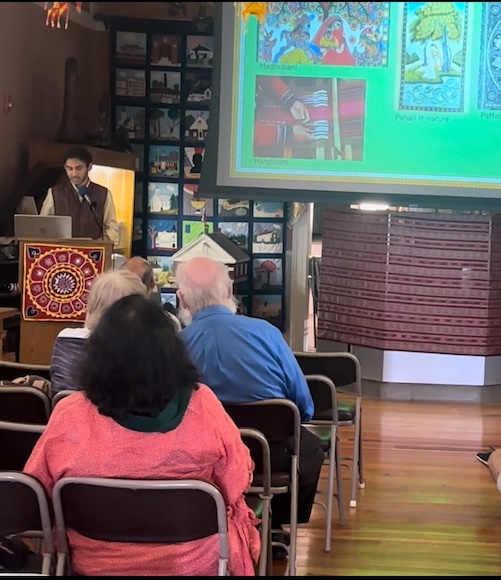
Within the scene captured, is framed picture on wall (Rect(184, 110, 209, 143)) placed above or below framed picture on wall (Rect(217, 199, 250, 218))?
above

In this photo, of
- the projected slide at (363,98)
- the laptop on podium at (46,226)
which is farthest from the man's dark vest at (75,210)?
the projected slide at (363,98)

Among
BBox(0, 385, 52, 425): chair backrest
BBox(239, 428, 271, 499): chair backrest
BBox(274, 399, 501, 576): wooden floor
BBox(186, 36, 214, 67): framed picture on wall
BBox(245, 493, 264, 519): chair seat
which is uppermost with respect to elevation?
BBox(186, 36, 214, 67): framed picture on wall

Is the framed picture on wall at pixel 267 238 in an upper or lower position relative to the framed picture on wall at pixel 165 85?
lower

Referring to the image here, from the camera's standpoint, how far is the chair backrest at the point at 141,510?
5.73ft

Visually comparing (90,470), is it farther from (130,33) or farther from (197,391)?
(130,33)

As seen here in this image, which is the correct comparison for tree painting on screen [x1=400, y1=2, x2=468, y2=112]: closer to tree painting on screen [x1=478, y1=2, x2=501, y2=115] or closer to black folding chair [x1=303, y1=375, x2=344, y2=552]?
tree painting on screen [x1=478, y1=2, x2=501, y2=115]

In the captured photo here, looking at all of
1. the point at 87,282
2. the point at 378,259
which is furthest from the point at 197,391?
the point at 378,259

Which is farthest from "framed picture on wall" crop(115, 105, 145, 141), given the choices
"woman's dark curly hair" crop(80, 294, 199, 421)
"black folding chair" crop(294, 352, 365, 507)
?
"woman's dark curly hair" crop(80, 294, 199, 421)

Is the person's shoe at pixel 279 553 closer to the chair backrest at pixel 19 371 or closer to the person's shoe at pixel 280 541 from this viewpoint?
the person's shoe at pixel 280 541

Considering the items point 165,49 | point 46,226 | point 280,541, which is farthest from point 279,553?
point 165,49

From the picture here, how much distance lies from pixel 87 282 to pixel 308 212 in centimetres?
402

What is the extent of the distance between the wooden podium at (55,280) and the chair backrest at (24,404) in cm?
147

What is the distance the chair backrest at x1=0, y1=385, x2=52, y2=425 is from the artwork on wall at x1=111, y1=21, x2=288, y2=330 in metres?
5.32

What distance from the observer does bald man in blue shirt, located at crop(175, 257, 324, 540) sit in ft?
9.05
